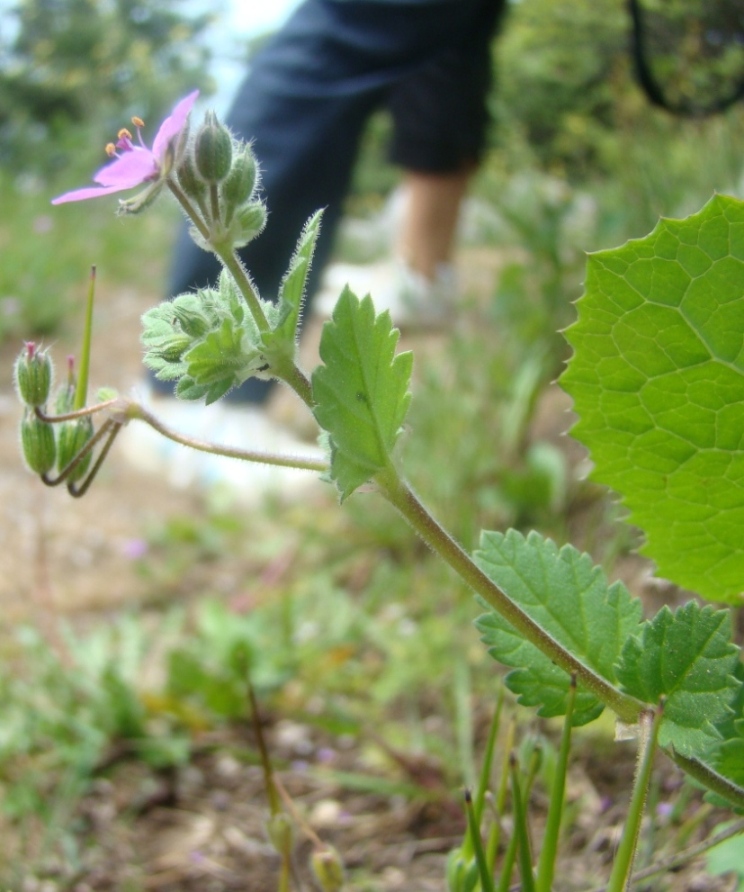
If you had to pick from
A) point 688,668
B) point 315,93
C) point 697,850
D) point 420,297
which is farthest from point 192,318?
point 420,297

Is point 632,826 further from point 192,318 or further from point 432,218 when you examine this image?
point 432,218

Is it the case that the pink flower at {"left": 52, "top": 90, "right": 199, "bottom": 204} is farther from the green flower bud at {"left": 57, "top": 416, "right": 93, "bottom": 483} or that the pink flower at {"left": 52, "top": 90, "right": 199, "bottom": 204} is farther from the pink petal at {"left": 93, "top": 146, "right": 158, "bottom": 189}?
the green flower bud at {"left": 57, "top": 416, "right": 93, "bottom": 483}

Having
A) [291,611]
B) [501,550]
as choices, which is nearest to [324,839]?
[291,611]

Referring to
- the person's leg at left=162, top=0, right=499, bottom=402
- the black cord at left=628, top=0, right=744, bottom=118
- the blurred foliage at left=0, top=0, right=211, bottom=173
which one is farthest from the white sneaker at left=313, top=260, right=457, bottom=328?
the blurred foliage at left=0, top=0, right=211, bottom=173

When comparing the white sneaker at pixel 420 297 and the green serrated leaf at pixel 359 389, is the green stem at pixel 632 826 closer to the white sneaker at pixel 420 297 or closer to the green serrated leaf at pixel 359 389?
the green serrated leaf at pixel 359 389

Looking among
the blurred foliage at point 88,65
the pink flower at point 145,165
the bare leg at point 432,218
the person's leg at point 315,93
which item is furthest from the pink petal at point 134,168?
the blurred foliage at point 88,65

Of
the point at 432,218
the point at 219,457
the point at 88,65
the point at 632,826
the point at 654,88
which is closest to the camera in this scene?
the point at 632,826
